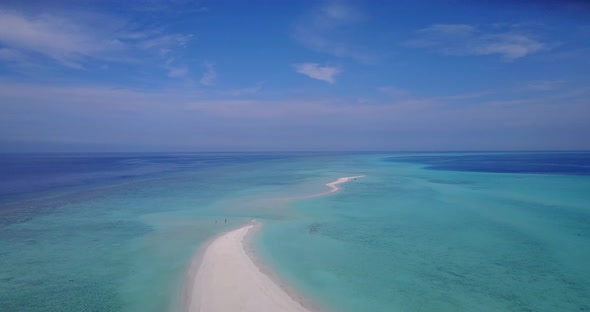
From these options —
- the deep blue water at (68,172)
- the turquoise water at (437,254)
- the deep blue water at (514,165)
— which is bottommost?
the turquoise water at (437,254)

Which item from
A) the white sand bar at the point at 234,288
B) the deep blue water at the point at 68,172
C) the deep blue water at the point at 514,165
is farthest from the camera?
the deep blue water at the point at 514,165

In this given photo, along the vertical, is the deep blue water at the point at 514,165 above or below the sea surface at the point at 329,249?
above

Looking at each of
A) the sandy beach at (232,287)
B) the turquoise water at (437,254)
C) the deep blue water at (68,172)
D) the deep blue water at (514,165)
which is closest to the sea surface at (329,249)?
the turquoise water at (437,254)

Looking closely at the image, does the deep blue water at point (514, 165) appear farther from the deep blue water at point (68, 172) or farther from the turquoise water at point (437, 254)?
the deep blue water at point (68, 172)

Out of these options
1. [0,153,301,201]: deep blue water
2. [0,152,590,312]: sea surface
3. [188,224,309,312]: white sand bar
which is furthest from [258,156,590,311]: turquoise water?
[0,153,301,201]: deep blue water

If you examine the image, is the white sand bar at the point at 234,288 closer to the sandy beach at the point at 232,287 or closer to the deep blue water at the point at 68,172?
the sandy beach at the point at 232,287

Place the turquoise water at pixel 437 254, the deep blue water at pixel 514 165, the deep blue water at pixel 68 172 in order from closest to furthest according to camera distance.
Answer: the turquoise water at pixel 437 254, the deep blue water at pixel 68 172, the deep blue water at pixel 514 165

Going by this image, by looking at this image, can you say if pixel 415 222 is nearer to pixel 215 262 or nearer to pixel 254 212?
pixel 254 212

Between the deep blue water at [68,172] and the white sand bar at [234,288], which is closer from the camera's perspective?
the white sand bar at [234,288]

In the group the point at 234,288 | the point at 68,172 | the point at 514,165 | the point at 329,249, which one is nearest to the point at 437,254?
the point at 329,249
